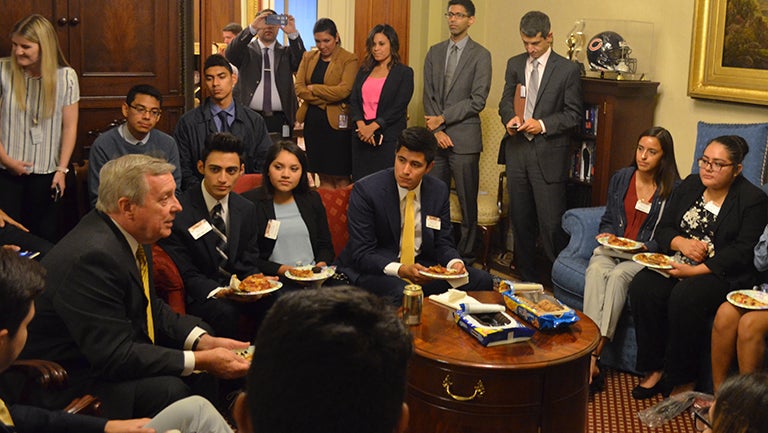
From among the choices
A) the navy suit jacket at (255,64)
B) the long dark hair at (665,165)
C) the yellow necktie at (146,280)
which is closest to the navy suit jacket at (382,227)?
the long dark hair at (665,165)

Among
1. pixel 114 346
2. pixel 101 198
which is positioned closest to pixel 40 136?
pixel 101 198

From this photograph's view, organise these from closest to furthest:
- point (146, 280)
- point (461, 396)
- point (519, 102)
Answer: point (146, 280), point (461, 396), point (519, 102)

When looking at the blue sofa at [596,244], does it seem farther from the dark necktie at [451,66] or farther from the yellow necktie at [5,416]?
the yellow necktie at [5,416]

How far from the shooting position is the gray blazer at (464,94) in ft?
22.0

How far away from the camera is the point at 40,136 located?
515cm

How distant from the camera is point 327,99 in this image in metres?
6.77

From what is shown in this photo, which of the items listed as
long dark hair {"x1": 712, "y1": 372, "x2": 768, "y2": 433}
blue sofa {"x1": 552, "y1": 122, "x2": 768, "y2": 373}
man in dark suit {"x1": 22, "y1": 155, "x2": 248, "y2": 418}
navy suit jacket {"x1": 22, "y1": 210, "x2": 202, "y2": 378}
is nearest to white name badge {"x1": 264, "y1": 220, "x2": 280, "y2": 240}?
man in dark suit {"x1": 22, "y1": 155, "x2": 248, "y2": 418}

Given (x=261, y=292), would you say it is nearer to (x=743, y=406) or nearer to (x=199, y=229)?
(x=199, y=229)

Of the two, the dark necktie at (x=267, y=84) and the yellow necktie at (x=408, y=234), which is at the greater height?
the dark necktie at (x=267, y=84)

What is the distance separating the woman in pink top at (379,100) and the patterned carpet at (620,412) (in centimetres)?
256

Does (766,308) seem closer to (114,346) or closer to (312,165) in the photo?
(114,346)

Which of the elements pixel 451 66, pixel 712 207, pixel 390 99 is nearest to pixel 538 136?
pixel 451 66

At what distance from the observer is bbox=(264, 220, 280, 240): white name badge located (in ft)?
15.4

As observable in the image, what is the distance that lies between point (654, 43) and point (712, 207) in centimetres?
191
